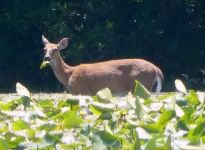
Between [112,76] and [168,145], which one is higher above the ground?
[168,145]

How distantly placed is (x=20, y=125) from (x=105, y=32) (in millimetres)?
17500

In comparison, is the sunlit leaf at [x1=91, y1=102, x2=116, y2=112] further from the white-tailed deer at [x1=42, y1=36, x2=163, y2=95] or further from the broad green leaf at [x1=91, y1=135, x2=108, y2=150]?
the white-tailed deer at [x1=42, y1=36, x2=163, y2=95]

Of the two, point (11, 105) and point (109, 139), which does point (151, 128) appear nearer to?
point (109, 139)

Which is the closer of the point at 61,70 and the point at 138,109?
the point at 138,109

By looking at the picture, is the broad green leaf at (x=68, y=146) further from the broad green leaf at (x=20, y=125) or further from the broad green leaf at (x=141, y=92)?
the broad green leaf at (x=141, y=92)

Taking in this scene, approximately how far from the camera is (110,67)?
13445 mm

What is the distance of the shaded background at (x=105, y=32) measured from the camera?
2028cm

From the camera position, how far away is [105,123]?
9.09ft

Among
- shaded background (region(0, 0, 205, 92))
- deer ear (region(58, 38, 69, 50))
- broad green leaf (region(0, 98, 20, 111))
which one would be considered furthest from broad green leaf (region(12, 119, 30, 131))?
shaded background (region(0, 0, 205, 92))

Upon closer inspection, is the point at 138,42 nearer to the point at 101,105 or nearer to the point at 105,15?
the point at 105,15

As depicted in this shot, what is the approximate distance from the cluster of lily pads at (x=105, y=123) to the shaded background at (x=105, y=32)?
16.9 meters

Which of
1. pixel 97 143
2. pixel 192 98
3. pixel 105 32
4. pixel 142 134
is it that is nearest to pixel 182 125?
pixel 142 134

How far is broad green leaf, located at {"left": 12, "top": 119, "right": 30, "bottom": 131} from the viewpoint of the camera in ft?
8.88

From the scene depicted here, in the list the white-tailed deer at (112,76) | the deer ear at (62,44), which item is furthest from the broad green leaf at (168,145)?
the deer ear at (62,44)
